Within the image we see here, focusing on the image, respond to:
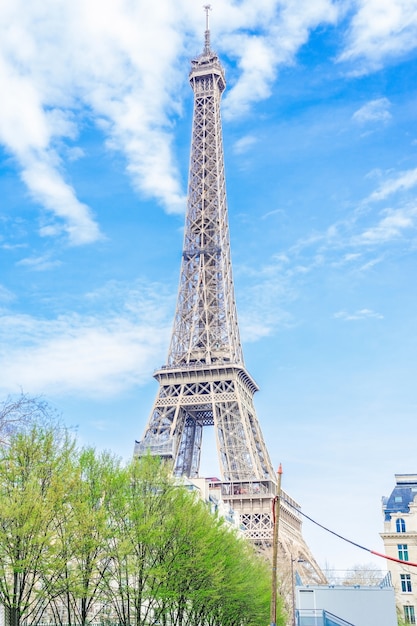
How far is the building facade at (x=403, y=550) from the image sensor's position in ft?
229

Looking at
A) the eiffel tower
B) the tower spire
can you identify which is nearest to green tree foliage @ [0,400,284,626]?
the eiffel tower

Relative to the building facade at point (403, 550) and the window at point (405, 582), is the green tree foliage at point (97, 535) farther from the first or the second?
the window at point (405, 582)

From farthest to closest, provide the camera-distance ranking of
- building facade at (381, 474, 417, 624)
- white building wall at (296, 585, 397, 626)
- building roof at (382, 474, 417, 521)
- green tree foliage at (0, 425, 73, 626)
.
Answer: building roof at (382, 474, 417, 521) < building facade at (381, 474, 417, 624) < white building wall at (296, 585, 397, 626) < green tree foliage at (0, 425, 73, 626)

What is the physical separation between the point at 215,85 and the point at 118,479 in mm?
101049

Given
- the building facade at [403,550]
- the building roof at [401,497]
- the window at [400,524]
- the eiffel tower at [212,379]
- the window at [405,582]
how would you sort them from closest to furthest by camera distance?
the building facade at [403,550], the window at [405,582], the window at [400,524], the building roof at [401,497], the eiffel tower at [212,379]

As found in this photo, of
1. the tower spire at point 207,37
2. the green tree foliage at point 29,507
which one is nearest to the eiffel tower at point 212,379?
the tower spire at point 207,37

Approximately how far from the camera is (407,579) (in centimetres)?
7100

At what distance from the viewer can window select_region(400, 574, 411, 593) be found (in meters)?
70.8

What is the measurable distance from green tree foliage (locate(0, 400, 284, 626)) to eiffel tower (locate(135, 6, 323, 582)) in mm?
43897

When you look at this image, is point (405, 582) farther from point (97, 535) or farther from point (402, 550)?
point (97, 535)

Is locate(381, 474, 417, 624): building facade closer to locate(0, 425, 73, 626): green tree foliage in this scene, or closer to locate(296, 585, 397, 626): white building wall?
locate(296, 585, 397, 626): white building wall

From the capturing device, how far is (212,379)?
97.9m

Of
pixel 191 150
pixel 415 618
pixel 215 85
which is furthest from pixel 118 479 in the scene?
pixel 215 85

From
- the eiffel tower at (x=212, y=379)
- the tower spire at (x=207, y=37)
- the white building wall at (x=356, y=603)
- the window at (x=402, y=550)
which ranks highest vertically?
the tower spire at (x=207, y=37)
